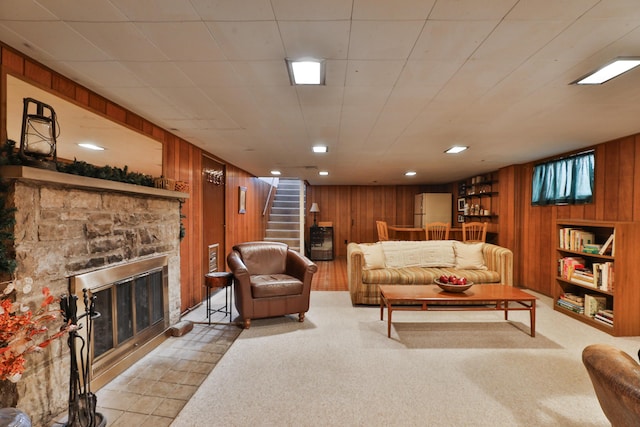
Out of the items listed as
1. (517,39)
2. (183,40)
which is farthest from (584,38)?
(183,40)

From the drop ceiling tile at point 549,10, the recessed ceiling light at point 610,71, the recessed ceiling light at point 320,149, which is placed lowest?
the recessed ceiling light at point 320,149

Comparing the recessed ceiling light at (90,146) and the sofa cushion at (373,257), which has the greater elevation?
the recessed ceiling light at (90,146)

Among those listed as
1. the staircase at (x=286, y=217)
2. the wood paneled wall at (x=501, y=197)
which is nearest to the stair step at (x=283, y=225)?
the staircase at (x=286, y=217)

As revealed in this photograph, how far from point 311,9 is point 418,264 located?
386 cm

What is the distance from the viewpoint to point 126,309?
8.15 ft

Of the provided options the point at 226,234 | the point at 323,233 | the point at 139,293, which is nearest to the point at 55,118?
the point at 139,293

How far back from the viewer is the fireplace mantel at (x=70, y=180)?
153 centimetres

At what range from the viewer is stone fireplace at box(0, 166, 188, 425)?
1.66 metres

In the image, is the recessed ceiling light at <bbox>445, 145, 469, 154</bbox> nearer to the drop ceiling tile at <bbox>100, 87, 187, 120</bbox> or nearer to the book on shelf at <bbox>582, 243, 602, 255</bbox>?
the book on shelf at <bbox>582, 243, 602, 255</bbox>

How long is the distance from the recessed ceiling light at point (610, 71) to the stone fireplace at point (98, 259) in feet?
11.5

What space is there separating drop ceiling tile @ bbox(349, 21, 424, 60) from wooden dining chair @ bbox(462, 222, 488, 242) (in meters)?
4.88

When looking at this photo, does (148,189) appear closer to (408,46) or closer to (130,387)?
(130,387)

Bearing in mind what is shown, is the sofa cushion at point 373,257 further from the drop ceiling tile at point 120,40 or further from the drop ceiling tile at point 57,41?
the drop ceiling tile at point 57,41

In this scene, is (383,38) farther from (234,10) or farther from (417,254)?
(417,254)
